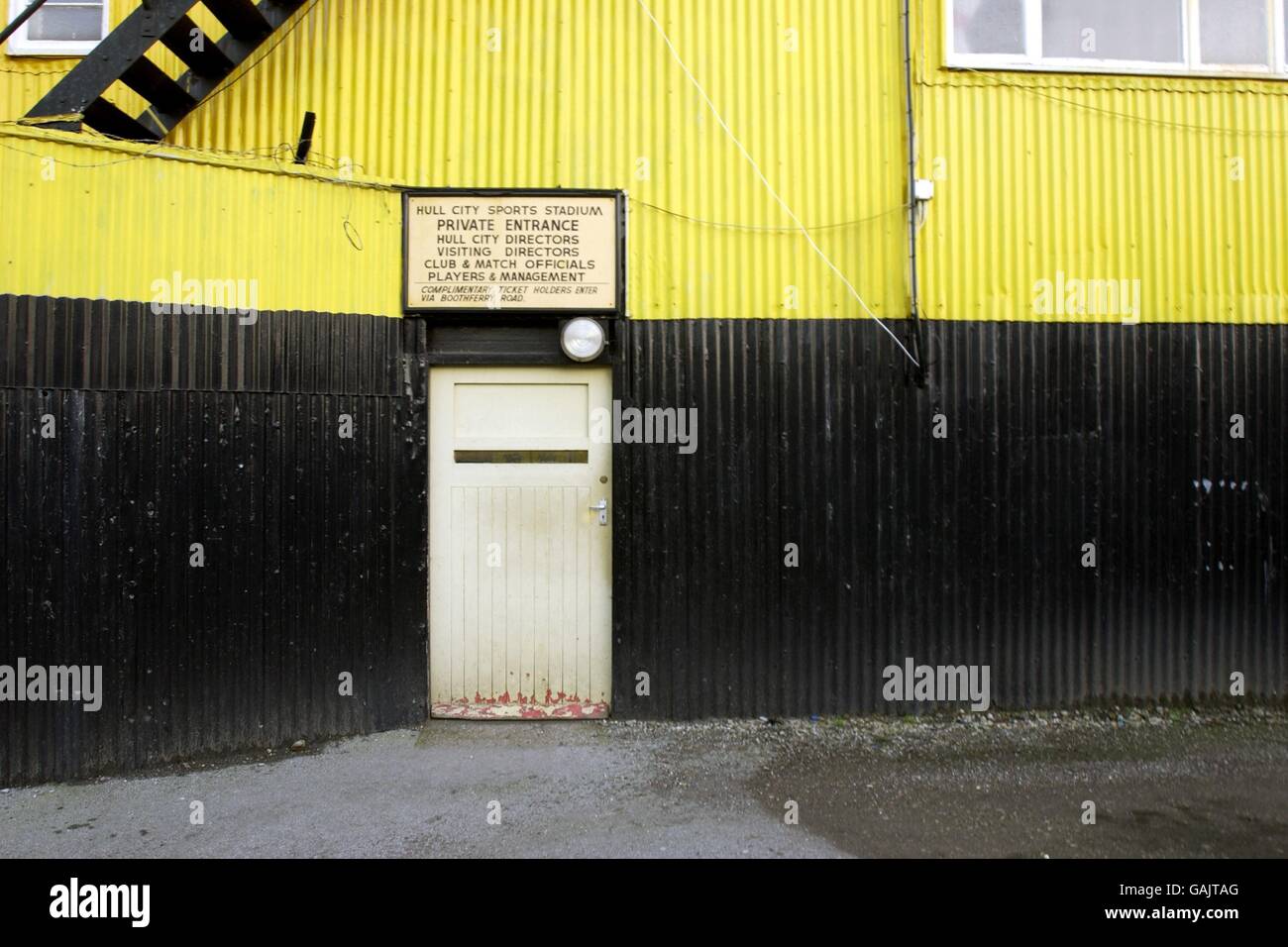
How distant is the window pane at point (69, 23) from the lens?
231 inches

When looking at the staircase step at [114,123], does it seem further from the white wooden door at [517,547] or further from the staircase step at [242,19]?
the white wooden door at [517,547]

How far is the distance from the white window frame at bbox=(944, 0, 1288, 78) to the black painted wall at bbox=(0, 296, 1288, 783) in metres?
2.01

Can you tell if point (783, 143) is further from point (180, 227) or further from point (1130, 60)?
point (180, 227)

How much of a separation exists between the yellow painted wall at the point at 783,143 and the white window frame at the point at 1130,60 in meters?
0.10

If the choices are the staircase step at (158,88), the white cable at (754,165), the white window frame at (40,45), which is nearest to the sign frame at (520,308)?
the white cable at (754,165)

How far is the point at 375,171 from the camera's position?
5699 millimetres

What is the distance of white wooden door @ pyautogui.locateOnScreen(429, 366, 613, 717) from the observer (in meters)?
5.63

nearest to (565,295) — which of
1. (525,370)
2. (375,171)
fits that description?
(525,370)

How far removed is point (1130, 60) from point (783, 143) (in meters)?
2.84

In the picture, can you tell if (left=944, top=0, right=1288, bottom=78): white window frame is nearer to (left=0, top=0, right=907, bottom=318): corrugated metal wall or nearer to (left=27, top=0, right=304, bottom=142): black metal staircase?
(left=0, top=0, right=907, bottom=318): corrugated metal wall

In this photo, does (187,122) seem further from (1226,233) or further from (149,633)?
(1226,233)

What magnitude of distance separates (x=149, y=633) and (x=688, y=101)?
5.27m

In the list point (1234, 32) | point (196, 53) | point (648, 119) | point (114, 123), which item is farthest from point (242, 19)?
point (1234, 32)

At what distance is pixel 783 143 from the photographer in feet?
19.2
